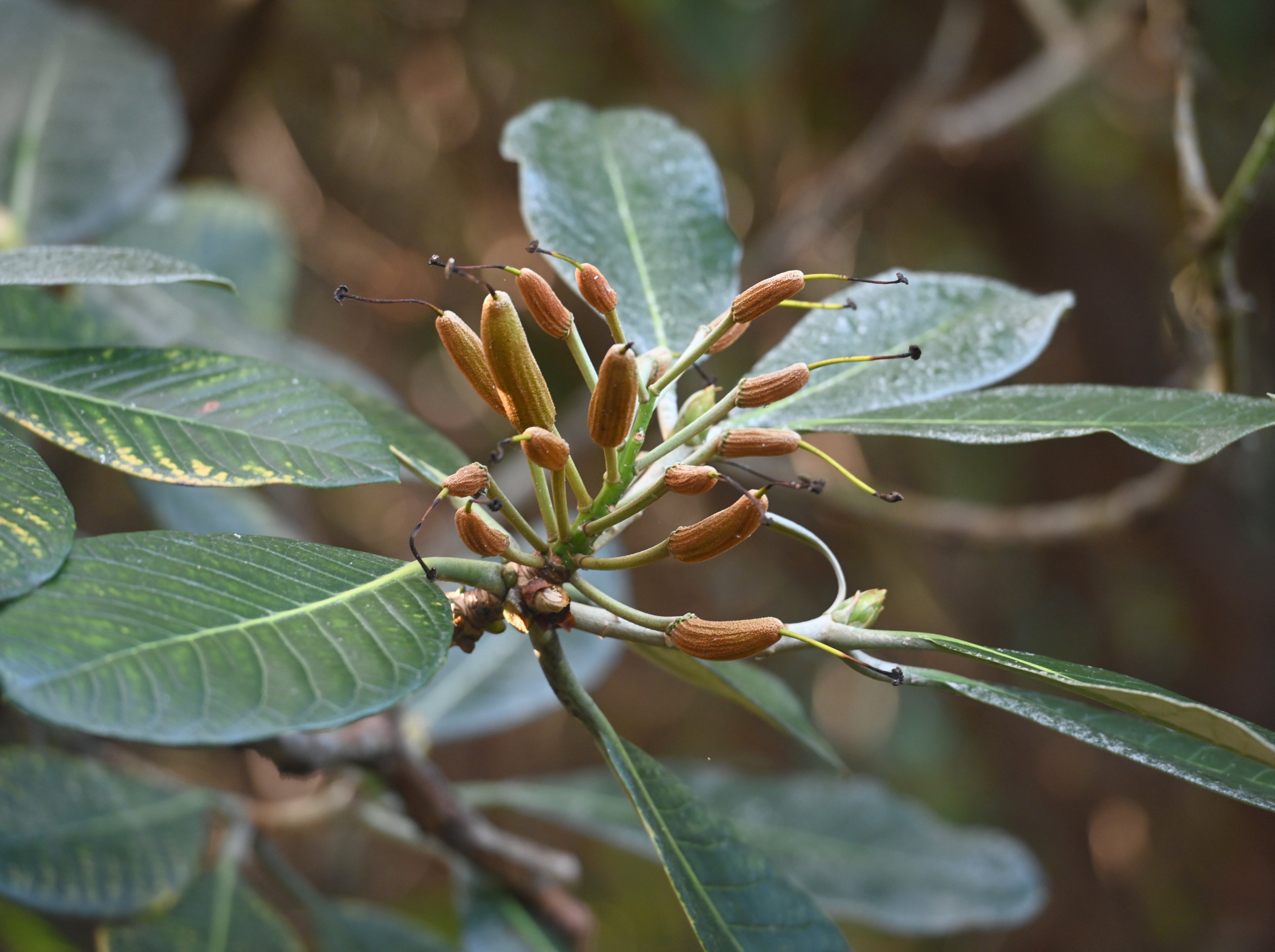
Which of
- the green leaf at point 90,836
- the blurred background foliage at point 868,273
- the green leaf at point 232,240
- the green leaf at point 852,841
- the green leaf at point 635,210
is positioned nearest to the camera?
the green leaf at point 635,210

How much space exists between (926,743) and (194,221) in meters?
2.29

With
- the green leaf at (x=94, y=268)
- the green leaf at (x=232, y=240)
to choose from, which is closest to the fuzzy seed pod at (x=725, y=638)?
the green leaf at (x=94, y=268)

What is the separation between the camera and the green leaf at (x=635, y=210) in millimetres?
751

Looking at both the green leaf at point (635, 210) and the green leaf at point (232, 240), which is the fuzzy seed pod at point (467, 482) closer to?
the green leaf at point (635, 210)

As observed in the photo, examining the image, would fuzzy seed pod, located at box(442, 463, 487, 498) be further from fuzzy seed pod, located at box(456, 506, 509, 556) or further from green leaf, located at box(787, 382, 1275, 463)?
green leaf, located at box(787, 382, 1275, 463)

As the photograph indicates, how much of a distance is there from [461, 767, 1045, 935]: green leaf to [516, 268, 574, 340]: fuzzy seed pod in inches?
28.7

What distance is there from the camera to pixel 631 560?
533 millimetres

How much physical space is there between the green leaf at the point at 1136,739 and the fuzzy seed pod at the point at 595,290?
0.29 meters

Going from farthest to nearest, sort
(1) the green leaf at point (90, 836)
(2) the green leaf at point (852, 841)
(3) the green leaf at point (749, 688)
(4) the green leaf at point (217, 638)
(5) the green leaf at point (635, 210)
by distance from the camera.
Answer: (2) the green leaf at point (852, 841) → (1) the green leaf at point (90, 836) → (5) the green leaf at point (635, 210) → (3) the green leaf at point (749, 688) → (4) the green leaf at point (217, 638)

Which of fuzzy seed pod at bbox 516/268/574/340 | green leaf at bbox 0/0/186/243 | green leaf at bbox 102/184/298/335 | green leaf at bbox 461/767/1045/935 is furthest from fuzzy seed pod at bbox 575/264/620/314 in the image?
green leaf at bbox 102/184/298/335

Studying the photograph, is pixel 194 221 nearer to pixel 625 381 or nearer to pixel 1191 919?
pixel 625 381

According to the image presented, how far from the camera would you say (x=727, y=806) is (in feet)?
3.94

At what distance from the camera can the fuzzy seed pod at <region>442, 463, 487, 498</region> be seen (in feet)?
1.68

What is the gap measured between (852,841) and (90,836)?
0.86 m
